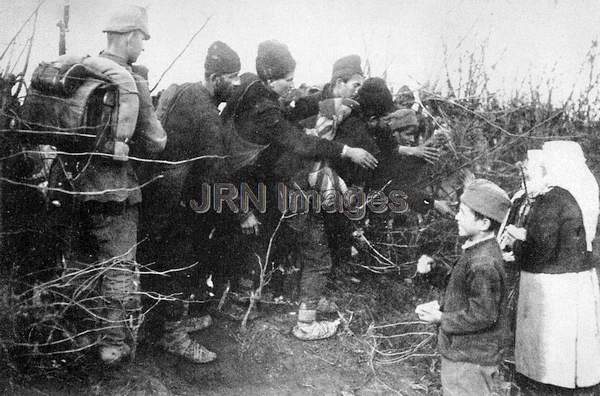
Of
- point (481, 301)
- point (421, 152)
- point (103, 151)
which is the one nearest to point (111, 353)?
point (103, 151)

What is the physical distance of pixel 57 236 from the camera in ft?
9.84

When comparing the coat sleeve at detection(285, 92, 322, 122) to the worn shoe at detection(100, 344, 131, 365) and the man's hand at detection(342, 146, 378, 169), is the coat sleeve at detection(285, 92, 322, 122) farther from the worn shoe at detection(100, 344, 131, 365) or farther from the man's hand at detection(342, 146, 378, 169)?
the worn shoe at detection(100, 344, 131, 365)

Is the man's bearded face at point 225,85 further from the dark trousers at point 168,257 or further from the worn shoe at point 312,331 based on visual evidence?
the worn shoe at point 312,331

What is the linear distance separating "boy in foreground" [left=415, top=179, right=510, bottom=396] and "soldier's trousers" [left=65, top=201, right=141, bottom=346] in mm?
1830

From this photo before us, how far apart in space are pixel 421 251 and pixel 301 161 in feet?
5.58

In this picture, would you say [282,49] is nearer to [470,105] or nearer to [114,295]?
[114,295]

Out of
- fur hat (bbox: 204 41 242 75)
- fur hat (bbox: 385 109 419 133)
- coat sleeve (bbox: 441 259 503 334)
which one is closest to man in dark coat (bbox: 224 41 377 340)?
fur hat (bbox: 204 41 242 75)

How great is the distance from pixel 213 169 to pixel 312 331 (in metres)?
1.52

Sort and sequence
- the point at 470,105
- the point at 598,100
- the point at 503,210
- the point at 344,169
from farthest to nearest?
the point at 598,100, the point at 470,105, the point at 344,169, the point at 503,210

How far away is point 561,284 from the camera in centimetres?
366

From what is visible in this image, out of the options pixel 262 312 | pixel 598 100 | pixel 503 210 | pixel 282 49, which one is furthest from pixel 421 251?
pixel 598 100

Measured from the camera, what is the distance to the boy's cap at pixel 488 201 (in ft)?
9.40

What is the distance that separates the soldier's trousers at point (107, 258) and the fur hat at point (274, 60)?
1541 mm

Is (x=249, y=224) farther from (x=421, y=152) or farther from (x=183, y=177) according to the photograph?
(x=421, y=152)
